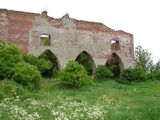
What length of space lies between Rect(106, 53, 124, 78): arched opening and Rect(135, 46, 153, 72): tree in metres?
3.91

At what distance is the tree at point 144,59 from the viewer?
41.8 m

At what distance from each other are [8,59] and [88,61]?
1153 cm

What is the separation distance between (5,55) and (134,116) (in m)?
12.1

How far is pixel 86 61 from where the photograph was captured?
37.4 metres

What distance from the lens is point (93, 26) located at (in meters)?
37.0

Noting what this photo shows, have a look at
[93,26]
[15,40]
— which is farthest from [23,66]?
[93,26]

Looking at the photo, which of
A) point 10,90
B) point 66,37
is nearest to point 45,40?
point 66,37

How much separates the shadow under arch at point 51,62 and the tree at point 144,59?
9.61 metres

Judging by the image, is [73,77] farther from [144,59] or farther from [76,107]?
[144,59]

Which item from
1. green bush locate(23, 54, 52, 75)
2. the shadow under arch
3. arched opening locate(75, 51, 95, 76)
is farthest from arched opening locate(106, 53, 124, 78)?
green bush locate(23, 54, 52, 75)

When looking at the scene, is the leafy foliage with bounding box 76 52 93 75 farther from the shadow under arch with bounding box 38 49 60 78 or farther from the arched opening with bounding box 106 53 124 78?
the shadow under arch with bounding box 38 49 60 78

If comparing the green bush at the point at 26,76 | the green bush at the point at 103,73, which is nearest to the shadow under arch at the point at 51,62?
the green bush at the point at 103,73

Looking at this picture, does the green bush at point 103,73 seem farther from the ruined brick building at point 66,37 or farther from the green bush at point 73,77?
the green bush at point 73,77

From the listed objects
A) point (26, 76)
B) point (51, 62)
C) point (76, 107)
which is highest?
point (51, 62)
